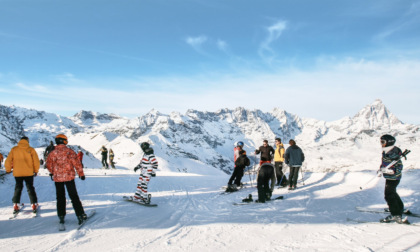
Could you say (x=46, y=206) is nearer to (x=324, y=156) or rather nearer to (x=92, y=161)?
(x=92, y=161)

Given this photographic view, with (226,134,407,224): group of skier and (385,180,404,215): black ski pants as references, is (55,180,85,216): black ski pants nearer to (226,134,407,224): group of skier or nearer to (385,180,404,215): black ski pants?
(226,134,407,224): group of skier

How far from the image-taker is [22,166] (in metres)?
7.47

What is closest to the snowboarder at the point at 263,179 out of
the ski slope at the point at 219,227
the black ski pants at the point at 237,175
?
the ski slope at the point at 219,227

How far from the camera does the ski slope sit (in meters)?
4.94

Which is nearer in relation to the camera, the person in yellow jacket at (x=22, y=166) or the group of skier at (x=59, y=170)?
the group of skier at (x=59, y=170)

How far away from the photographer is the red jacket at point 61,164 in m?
6.30

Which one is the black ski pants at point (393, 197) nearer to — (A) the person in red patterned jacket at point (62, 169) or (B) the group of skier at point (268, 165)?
(B) the group of skier at point (268, 165)

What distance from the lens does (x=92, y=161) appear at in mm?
46344

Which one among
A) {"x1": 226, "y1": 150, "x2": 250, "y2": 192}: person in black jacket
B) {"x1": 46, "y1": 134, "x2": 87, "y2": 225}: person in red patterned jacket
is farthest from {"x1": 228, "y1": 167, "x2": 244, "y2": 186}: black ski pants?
{"x1": 46, "y1": 134, "x2": 87, "y2": 225}: person in red patterned jacket

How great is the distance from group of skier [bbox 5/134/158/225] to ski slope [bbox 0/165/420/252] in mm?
395

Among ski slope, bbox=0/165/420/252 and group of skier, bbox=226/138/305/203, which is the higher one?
group of skier, bbox=226/138/305/203

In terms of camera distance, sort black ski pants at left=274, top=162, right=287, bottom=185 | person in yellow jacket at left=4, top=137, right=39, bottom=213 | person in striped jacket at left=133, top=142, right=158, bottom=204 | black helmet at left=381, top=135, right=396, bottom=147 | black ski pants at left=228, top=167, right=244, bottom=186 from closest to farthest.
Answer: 1. black helmet at left=381, top=135, right=396, bottom=147
2. person in yellow jacket at left=4, top=137, right=39, bottom=213
3. person in striped jacket at left=133, top=142, right=158, bottom=204
4. black ski pants at left=228, top=167, right=244, bottom=186
5. black ski pants at left=274, top=162, right=287, bottom=185

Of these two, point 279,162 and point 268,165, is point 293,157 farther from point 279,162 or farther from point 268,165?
point 268,165

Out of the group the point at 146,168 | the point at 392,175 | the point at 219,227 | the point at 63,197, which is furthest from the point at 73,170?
the point at 392,175
